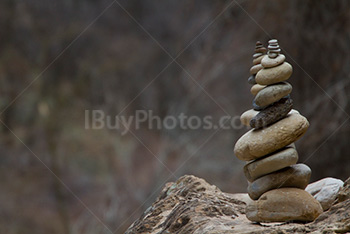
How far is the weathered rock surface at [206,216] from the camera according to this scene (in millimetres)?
1863

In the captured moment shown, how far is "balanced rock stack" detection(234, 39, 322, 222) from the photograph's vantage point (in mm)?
2117

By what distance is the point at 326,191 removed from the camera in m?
2.53

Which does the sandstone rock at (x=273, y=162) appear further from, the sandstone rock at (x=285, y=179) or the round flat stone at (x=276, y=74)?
A: the round flat stone at (x=276, y=74)

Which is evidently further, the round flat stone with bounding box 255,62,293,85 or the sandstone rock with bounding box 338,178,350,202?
the round flat stone with bounding box 255,62,293,85

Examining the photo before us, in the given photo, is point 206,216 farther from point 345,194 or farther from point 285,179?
point 345,194

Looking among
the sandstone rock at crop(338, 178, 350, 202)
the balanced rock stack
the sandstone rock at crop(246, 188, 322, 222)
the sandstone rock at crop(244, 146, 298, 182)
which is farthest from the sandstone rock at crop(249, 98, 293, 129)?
the sandstone rock at crop(338, 178, 350, 202)

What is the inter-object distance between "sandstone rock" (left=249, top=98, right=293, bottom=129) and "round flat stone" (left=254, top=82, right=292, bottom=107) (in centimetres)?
3

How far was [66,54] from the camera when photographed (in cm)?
614

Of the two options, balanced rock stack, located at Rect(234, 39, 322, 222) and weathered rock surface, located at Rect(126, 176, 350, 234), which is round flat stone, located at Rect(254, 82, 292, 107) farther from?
weathered rock surface, located at Rect(126, 176, 350, 234)

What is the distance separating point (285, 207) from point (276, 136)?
12.0 inches

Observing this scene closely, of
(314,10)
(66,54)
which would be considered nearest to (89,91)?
(66,54)

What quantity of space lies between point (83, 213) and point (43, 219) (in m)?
0.48

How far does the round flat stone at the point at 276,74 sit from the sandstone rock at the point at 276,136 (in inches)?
6.9

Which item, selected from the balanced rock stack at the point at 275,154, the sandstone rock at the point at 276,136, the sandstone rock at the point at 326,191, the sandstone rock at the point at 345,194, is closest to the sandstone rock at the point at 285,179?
the balanced rock stack at the point at 275,154
